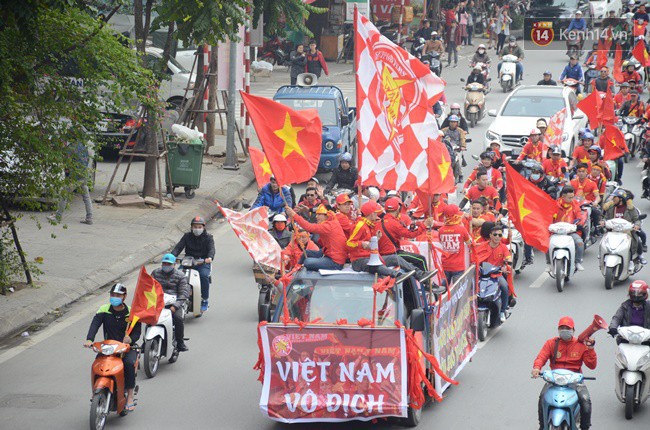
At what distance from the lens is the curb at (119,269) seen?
54.0ft

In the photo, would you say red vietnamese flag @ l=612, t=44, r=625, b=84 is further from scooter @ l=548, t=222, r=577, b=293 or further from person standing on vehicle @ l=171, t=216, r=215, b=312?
person standing on vehicle @ l=171, t=216, r=215, b=312

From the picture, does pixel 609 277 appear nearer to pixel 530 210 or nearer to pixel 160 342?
pixel 530 210

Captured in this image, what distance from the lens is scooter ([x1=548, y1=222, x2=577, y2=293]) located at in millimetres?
18922

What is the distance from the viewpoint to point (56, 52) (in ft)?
53.0

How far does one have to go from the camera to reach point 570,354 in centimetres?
1231

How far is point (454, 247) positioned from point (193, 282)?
364 centimetres

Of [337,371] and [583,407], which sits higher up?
[337,371]

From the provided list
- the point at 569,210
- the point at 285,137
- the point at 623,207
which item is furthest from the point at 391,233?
the point at 623,207

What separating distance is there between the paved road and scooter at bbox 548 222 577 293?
10.0 inches

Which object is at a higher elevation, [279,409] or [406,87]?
[406,87]

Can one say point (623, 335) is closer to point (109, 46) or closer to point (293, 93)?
point (109, 46)

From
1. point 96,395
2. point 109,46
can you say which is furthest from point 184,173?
point 96,395

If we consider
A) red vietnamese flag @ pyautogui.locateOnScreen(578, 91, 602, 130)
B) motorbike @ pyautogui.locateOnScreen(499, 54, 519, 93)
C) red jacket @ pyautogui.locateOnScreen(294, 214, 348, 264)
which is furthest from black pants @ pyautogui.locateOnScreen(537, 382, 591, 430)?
motorbike @ pyautogui.locateOnScreen(499, 54, 519, 93)

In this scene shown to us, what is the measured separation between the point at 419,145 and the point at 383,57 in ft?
4.33
